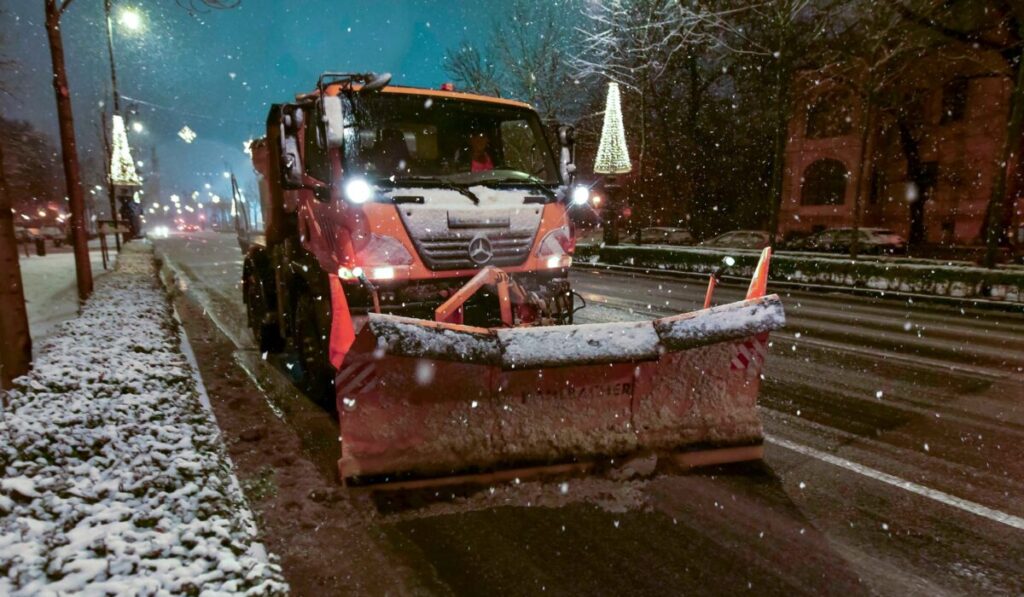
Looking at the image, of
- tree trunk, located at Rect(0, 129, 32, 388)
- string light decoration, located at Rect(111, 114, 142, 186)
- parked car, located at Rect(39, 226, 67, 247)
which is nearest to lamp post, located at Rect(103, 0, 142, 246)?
string light decoration, located at Rect(111, 114, 142, 186)

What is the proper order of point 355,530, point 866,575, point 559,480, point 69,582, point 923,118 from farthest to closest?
point 923,118
point 559,480
point 355,530
point 866,575
point 69,582

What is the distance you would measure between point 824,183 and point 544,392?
38.8 meters

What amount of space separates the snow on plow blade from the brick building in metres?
27.4

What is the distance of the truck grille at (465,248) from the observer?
475 centimetres

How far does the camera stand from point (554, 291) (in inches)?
213

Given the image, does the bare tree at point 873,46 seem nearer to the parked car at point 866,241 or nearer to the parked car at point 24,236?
the parked car at point 866,241

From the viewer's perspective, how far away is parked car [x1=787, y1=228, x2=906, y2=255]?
25.0 metres

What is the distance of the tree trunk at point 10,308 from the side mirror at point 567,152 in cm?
473

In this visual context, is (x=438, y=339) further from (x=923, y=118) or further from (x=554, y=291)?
(x=923, y=118)

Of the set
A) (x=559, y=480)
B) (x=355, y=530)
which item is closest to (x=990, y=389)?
(x=559, y=480)

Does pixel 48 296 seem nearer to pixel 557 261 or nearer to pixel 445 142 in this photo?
pixel 445 142

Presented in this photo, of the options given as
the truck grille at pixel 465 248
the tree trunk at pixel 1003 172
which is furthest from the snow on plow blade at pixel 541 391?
the tree trunk at pixel 1003 172

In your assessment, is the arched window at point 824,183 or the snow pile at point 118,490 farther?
the arched window at point 824,183

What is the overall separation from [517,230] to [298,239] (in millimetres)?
2434
